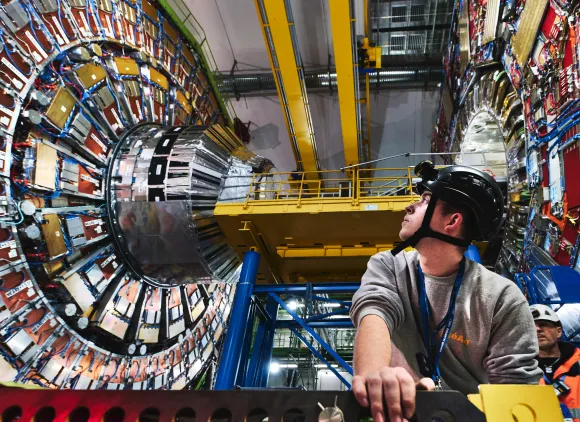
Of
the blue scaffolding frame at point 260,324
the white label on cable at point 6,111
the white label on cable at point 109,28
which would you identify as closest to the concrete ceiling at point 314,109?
the white label on cable at point 109,28

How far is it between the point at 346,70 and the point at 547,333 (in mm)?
6831

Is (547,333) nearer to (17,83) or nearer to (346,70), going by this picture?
(17,83)

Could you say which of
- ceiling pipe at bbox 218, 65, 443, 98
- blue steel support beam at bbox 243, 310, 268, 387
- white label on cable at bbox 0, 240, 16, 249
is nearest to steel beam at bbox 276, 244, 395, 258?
blue steel support beam at bbox 243, 310, 268, 387

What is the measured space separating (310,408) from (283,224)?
16.5 feet

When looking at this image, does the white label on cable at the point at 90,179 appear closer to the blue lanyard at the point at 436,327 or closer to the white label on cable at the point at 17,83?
the white label on cable at the point at 17,83

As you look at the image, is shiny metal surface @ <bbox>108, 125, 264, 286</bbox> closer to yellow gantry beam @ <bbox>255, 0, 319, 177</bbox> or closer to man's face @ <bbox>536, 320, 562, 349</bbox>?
yellow gantry beam @ <bbox>255, 0, 319, 177</bbox>

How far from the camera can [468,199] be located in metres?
1.59

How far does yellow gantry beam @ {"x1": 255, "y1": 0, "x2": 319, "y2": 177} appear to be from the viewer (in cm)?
759

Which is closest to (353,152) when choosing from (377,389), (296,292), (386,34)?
(386,34)

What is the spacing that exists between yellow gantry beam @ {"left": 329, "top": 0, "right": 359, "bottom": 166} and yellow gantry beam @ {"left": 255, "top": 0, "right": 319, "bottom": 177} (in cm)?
94

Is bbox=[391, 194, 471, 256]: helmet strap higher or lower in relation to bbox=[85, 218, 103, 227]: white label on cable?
lower

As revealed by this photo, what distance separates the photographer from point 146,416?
34.0 inches

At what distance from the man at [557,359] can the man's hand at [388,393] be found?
3030 mm

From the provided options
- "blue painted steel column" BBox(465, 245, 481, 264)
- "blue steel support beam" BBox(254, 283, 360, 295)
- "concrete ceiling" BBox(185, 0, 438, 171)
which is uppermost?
"concrete ceiling" BBox(185, 0, 438, 171)
